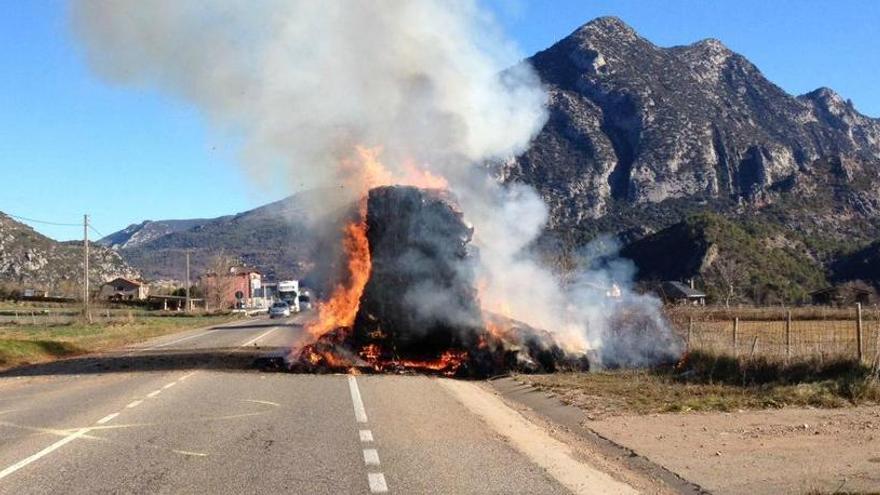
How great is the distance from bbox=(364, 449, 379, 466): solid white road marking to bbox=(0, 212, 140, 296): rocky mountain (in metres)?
104

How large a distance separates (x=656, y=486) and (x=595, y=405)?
6891 millimetres

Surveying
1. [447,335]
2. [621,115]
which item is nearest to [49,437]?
[447,335]

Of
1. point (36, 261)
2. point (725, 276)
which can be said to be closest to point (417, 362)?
point (725, 276)

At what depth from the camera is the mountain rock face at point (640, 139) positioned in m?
103

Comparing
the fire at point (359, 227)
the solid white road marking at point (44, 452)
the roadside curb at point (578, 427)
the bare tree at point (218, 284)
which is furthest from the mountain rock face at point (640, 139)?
the solid white road marking at point (44, 452)

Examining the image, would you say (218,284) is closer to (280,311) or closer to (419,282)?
(280,311)

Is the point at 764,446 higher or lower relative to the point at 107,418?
lower

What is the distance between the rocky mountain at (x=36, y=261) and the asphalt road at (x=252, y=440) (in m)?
95.8

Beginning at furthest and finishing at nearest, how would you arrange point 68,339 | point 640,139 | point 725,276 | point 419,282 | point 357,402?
1. point 640,139
2. point 725,276
3. point 68,339
4. point 419,282
5. point 357,402

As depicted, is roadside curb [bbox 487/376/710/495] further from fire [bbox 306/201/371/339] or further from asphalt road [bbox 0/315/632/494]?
fire [bbox 306/201/371/339]

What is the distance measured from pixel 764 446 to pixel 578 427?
3.25 m

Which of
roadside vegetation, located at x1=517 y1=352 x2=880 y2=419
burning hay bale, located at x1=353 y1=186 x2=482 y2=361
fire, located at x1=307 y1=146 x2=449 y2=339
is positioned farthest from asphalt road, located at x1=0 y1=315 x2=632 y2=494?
fire, located at x1=307 y1=146 x2=449 y2=339

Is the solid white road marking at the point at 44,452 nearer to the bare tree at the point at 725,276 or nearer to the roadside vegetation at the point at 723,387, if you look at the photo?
the roadside vegetation at the point at 723,387

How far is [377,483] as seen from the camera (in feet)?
29.1
